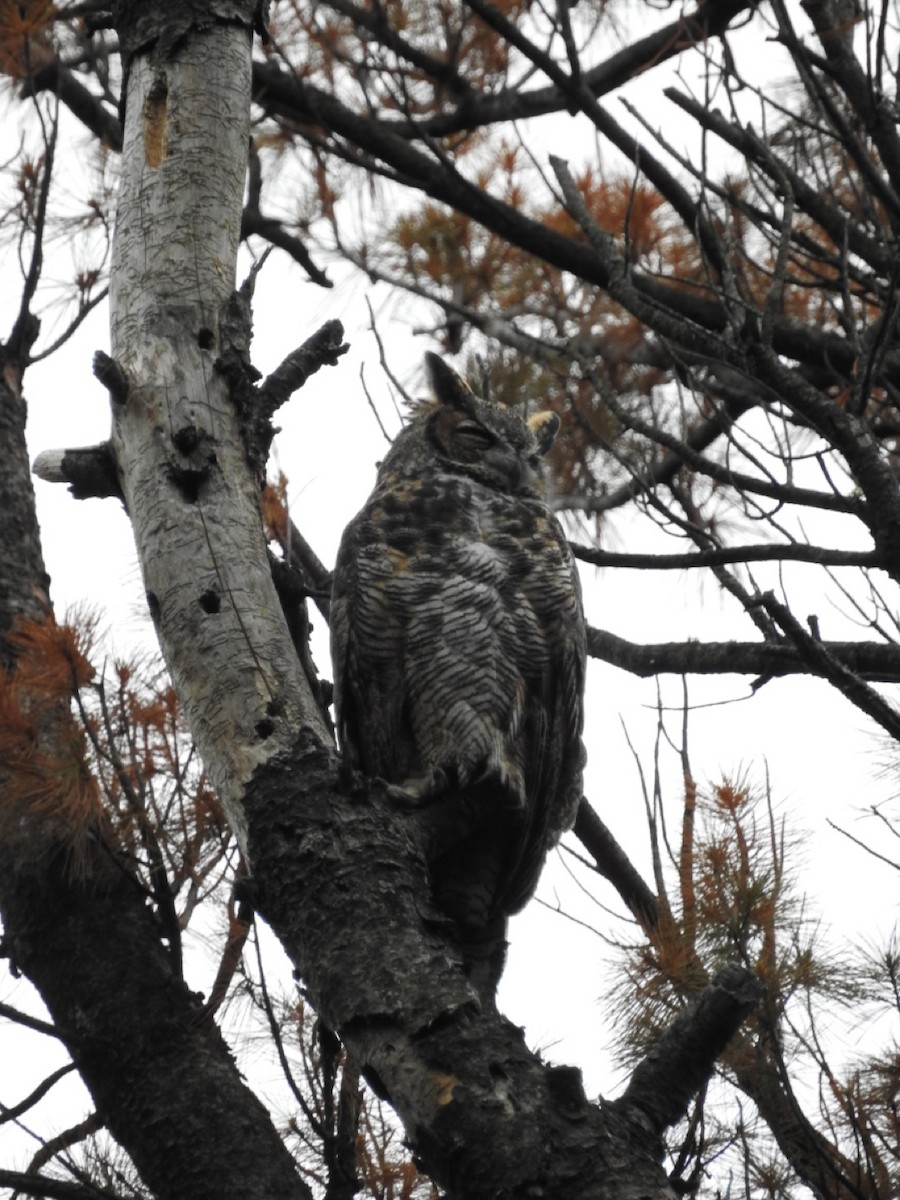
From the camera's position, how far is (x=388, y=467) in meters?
3.60

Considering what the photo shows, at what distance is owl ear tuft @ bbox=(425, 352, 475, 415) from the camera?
12.3 feet

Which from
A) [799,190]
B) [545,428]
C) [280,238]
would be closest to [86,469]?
[545,428]

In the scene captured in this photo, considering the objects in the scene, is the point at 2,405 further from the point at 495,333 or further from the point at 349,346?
A: the point at 495,333

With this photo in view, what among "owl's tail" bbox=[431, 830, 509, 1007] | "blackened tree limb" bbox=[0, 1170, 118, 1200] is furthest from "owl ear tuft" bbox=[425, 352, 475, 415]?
"blackened tree limb" bbox=[0, 1170, 118, 1200]

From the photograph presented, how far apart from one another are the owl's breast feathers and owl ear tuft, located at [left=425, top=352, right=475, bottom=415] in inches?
21.8

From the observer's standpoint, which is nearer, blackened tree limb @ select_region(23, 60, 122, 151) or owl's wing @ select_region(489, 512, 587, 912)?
owl's wing @ select_region(489, 512, 587, 912)

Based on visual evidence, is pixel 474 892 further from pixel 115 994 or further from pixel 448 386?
pixel 448 386

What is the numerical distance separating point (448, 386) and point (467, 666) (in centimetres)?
102

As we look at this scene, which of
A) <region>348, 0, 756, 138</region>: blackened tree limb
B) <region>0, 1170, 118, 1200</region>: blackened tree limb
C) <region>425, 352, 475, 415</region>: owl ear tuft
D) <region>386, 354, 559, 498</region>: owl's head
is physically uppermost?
<region>348, 0, 756, 138</region>: blackened tree limb

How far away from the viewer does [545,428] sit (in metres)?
3.89

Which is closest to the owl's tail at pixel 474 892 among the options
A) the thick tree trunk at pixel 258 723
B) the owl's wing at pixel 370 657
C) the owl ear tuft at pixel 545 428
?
the owl's wing at pixel 370 657

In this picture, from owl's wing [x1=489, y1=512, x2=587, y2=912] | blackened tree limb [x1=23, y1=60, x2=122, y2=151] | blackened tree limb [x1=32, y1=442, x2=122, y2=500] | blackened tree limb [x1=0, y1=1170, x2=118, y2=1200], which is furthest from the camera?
blackened tree limb [x1=23, y1=60, x2=122, y2=151]

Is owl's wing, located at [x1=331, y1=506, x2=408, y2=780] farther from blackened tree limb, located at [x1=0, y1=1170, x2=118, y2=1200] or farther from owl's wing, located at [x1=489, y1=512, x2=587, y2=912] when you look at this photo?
blackened tree limb, located at [x1=0, y1=1170, x2=118, y2=1200]

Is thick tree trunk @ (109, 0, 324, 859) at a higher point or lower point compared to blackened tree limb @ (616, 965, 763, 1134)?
higher
